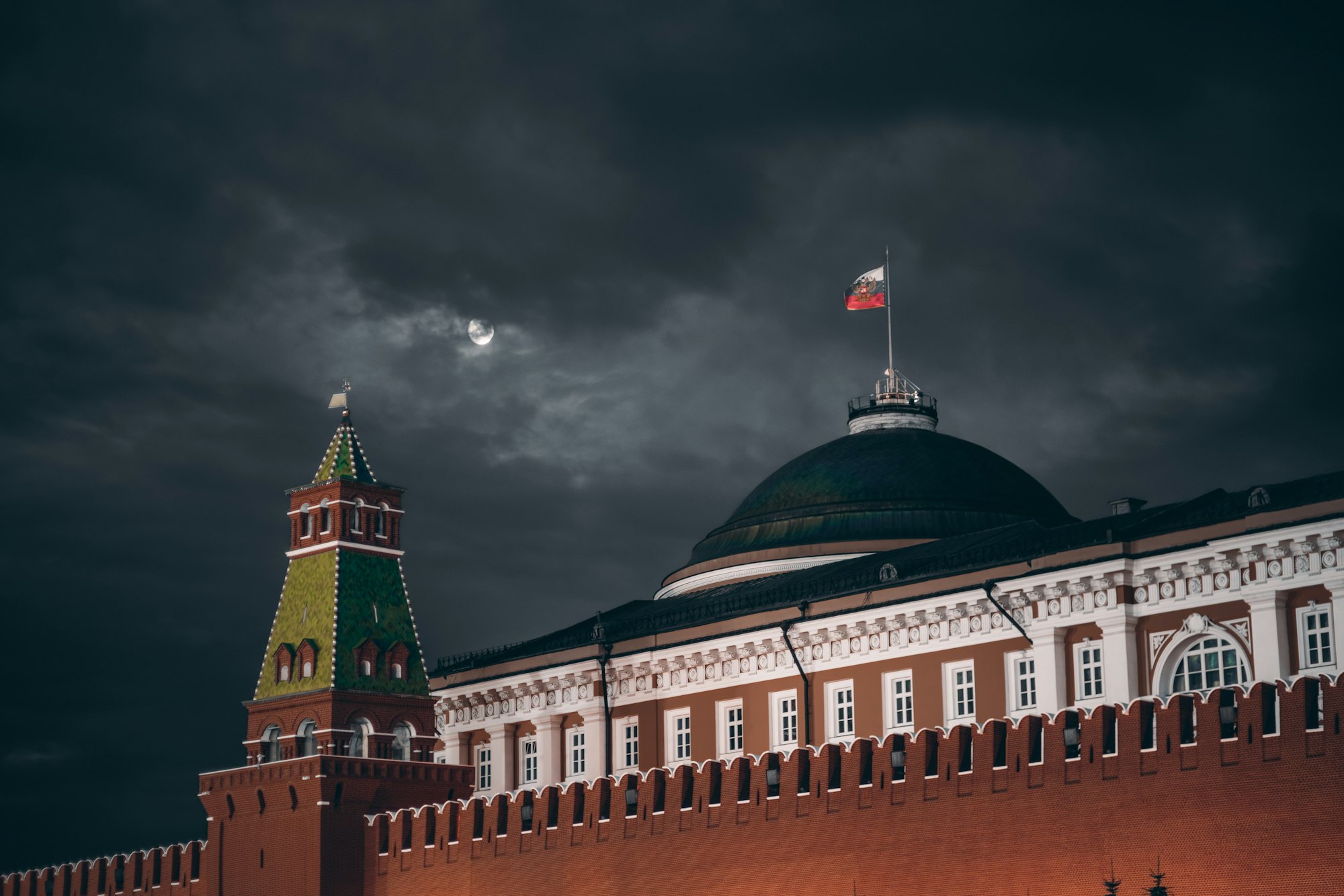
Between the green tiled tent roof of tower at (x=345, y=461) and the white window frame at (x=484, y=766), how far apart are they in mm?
8953

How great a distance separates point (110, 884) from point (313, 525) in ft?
35.1

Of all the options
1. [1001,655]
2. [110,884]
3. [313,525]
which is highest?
[313,525]

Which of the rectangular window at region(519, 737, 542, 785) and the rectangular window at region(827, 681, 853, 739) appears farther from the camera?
the rectangular window at region(519, 737, 542, 785)

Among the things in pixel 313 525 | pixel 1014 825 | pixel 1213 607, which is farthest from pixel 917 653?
pixel 313 525

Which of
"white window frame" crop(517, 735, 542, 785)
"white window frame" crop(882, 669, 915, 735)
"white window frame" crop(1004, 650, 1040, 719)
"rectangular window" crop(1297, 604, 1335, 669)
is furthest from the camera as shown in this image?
"white window frame" crop(517, 735, 542, 785)

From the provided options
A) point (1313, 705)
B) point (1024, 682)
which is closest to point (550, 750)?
point (1024, 682)

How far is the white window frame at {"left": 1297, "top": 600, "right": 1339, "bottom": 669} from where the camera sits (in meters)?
44.4

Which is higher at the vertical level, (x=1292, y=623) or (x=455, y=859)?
(x=1292, y=623)

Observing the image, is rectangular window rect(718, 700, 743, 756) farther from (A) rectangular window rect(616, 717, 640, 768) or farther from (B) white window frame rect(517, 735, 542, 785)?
(B) white window frame rect(517, 735, 542, 785)

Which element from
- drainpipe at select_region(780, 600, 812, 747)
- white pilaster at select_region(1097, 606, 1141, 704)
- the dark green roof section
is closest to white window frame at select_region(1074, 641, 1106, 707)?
white pilaster at select_region(1097, 606, 1141, 704)

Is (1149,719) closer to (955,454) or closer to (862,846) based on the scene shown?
(862,846)

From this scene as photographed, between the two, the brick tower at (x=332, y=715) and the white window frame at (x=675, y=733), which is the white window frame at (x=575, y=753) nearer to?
the white window frame at (x=675, y=733)

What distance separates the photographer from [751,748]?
2164 inches

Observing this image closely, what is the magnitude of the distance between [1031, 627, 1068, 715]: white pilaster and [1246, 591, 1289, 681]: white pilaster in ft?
14.4
